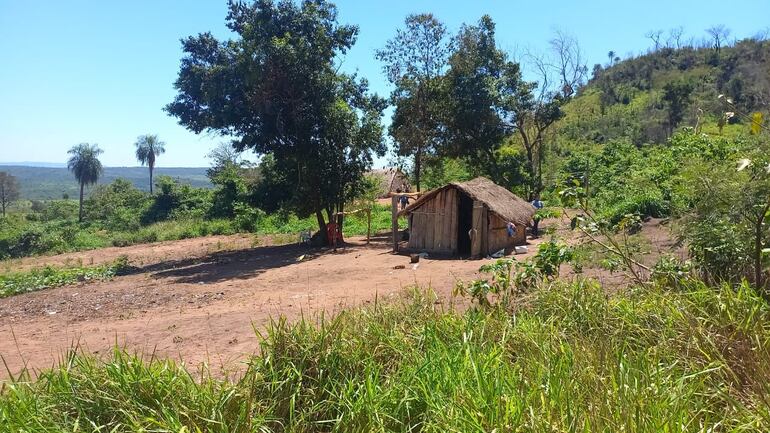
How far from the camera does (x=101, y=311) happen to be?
35.2 ft

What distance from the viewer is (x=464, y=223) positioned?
1583cm

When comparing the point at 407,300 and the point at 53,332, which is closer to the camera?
the point at 407,300

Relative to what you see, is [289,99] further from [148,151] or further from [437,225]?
[148,151]

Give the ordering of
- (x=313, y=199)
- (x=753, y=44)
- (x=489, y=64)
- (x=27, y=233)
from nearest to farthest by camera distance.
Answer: (x=313, y=199), (x=489, y=64), (x=27, y=233), (x=753, y=44)

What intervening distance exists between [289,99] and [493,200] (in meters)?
7.37

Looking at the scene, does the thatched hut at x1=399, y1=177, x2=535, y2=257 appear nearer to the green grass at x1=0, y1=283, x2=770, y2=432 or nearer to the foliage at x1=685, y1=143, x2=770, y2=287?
the foliage at x1=685, y1=143, x2=770, y2=287

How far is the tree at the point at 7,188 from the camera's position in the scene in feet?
197

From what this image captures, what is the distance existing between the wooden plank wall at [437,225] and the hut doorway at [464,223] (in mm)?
218

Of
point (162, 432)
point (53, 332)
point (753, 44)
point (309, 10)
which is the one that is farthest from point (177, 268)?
point (753, 44)

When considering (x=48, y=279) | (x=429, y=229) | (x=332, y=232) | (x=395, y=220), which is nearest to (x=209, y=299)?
(x=395, y=220)

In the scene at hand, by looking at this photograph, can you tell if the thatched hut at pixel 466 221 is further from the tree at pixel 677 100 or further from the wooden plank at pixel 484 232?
the tree at pixel 677 100

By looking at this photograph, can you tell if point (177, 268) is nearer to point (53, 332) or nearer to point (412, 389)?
point (53, 332)

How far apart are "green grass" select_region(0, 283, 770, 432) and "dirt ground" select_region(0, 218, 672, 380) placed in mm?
735

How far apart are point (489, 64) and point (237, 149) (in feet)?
33.2
